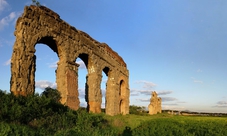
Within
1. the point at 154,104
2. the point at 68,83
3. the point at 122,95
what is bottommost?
the point at 154,104

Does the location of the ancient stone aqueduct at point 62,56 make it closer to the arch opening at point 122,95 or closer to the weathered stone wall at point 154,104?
the arch opening at point 122,95

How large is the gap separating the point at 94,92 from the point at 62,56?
16.1 ft

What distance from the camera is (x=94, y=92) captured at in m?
18.6

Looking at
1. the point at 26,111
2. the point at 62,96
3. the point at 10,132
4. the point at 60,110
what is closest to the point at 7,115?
the point at 26,111

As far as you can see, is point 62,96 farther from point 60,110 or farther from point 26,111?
point 26,111

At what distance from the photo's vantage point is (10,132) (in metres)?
4.42

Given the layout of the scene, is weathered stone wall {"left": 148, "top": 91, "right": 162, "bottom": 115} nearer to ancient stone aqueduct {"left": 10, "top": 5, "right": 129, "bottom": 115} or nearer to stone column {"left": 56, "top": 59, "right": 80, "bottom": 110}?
ancient stone aqueduct {"left": 10, "top": 5, "right": 129, "bottom": 115}

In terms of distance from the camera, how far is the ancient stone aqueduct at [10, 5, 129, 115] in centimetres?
1176

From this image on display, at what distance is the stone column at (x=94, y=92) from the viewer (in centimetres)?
1827

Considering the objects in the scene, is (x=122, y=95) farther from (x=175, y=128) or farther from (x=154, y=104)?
(x=175, y=128)

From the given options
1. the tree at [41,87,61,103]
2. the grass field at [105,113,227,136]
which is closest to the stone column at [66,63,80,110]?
the tree at [41,87,61,103]

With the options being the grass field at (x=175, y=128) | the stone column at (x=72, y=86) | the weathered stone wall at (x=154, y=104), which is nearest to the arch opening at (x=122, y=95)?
the weathered stone wall at (x=154, y=104)

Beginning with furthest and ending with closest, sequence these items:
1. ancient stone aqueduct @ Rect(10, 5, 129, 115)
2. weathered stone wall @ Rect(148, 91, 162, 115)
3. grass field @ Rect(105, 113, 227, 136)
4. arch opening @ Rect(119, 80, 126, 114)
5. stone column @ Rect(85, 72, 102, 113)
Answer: weathered stone wall @ Rect(148, 91, 162, 115)
arch opening @ Rect(119, 80, 126, 114)
stone column @ Rect(85, 72, 102, 113)
ancient stone aqueduct @ Rect(10, 5, 129, 115)
grass field @ Rect(105, 113, 227, 136)

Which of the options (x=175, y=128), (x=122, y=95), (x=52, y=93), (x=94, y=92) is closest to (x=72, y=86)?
(x=52, y=93)
